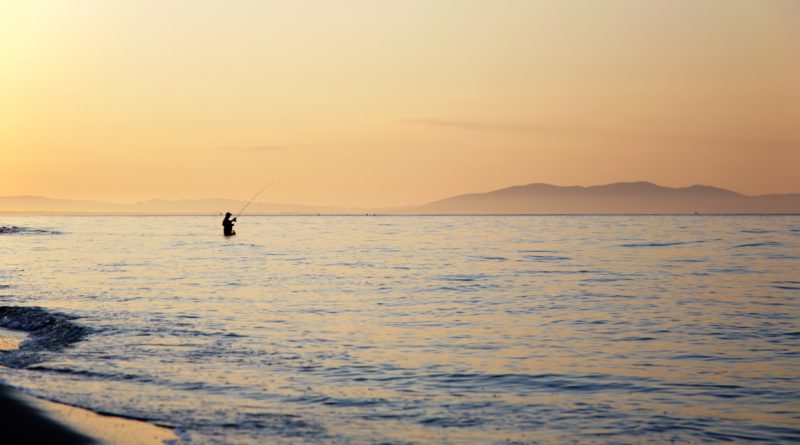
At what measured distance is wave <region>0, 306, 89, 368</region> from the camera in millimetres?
13364

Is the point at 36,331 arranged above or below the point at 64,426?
below

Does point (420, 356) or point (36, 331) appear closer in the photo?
point (420, 356)

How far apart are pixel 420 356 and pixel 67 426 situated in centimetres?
651

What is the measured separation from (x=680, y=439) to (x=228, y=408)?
562 cm

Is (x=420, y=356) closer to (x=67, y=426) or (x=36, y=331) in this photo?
(x=67, y=426)

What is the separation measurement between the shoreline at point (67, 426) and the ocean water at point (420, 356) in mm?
338

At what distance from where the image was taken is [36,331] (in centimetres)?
1684

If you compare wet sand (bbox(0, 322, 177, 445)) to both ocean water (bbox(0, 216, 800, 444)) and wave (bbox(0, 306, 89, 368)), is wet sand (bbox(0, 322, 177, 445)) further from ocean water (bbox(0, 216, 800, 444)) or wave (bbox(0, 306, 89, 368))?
wave (bbox(0, 306, 89, 368))

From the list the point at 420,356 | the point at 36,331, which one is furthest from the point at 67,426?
the point at 36,331

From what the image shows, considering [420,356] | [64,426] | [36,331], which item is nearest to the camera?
[64,426]

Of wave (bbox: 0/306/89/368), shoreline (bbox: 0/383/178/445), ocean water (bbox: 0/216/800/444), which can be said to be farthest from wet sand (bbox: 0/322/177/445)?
wave (bbox: 0/306/89/368)

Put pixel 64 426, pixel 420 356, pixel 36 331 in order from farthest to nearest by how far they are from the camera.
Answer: pixel 36 331, pixel 420 356, pixel 64 426

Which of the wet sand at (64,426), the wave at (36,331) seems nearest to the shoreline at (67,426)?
the wet sand at (64,426)

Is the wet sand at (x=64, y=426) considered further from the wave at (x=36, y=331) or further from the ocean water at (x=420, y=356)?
the wave at (x=36, y=331)
